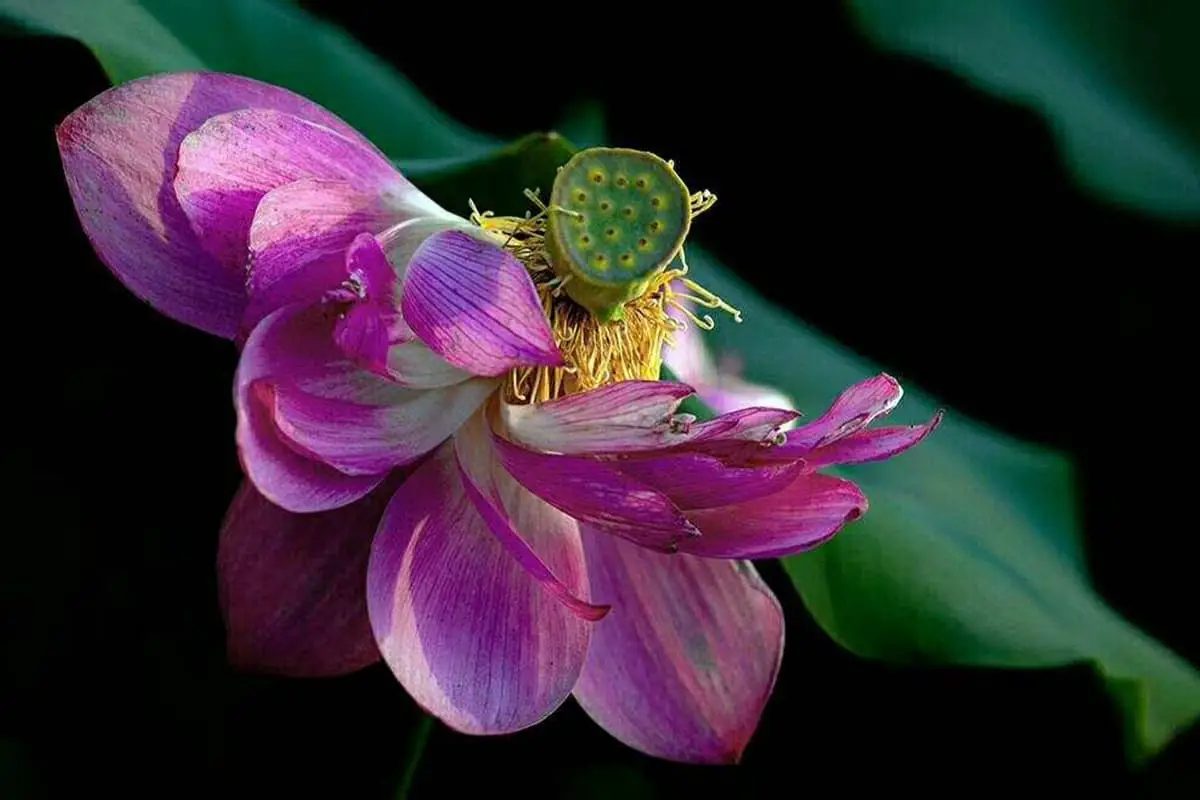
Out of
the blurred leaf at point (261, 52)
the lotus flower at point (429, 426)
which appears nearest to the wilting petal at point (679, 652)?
the lotus flower at point (429, 426)

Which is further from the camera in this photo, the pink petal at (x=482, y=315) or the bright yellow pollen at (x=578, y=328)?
the bright yellow pollen at (x=578, y=328)

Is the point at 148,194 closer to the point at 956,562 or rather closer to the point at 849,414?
the point at 849,414

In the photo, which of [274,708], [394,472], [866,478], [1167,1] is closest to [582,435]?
[394,472]

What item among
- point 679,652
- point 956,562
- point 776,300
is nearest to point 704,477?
point 679,652

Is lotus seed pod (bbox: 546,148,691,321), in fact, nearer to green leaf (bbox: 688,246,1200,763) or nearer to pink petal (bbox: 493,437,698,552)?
pink petal (bbox: 493,437,698,552)

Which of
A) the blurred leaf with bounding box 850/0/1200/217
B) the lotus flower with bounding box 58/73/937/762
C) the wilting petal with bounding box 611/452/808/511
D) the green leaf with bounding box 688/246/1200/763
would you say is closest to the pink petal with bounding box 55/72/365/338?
the lotus flower with bounding box 58/73/937/762

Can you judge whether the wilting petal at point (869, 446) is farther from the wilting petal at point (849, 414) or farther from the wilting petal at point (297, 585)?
the wilting petal at point (297, 585)
